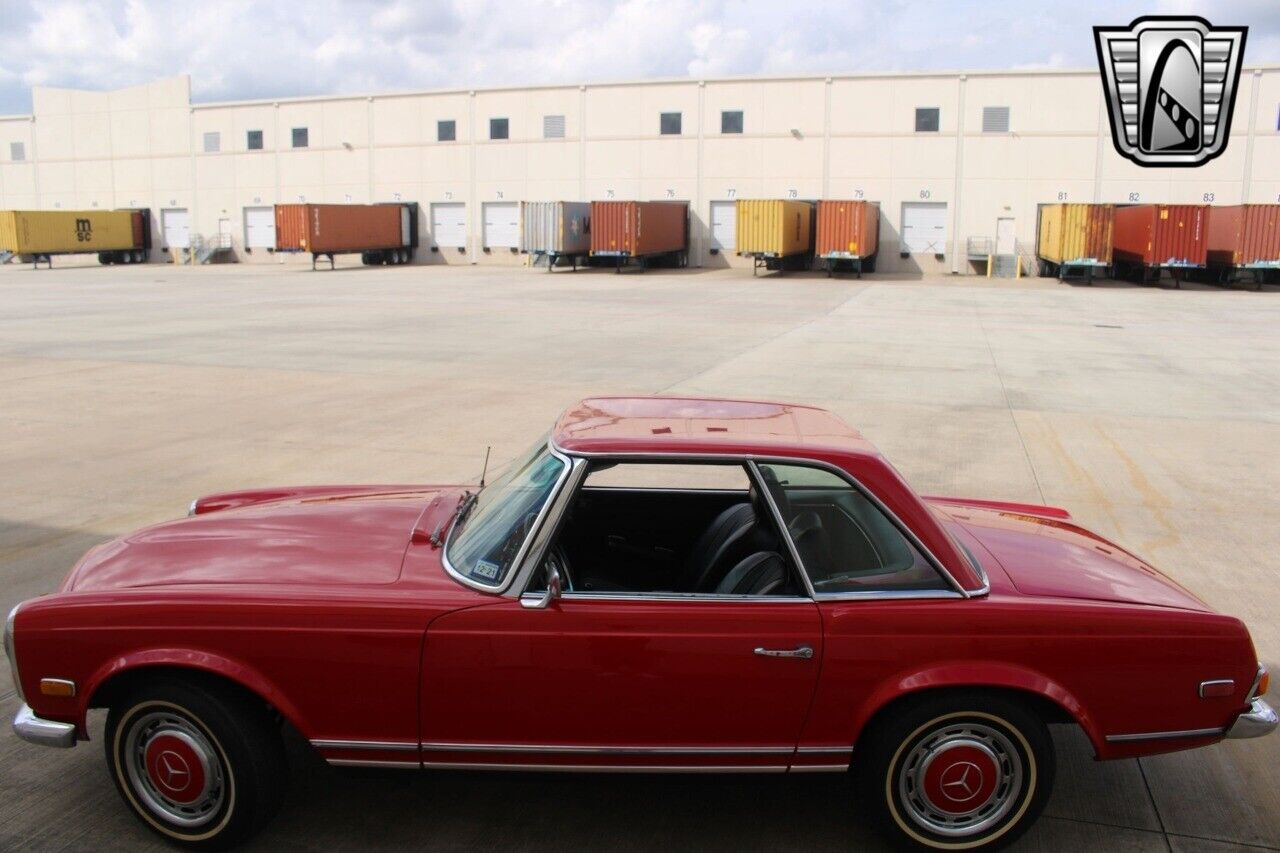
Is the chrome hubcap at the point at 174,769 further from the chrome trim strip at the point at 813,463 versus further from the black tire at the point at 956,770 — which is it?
the black tire at the point at 956,770

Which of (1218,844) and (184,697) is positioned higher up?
(184,697)

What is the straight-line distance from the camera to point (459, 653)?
3523 millimetres

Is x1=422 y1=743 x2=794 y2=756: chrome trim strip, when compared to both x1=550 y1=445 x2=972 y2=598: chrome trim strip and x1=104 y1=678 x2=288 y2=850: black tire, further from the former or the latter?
x1=550 y1=445 x2=972 y2=598: chrome trim strip

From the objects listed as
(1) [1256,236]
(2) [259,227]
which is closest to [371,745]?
(1) [1256,236]

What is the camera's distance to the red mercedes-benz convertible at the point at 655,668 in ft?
11.6

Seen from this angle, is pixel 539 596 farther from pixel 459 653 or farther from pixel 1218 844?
pixel 1218 844

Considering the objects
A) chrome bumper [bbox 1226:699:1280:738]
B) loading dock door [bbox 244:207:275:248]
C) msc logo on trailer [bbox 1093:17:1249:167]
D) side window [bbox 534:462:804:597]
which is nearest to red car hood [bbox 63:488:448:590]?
side window [bbox 534:462:804:597]

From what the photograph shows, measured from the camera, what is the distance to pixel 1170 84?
3159 centimetres

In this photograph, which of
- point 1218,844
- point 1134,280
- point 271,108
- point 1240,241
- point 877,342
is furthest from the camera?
point 271,108

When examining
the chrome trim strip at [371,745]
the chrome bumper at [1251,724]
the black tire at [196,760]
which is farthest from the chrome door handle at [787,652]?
the black tire at [196,760]

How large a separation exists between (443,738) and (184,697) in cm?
83

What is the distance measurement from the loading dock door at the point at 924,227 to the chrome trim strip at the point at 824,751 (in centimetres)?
4723

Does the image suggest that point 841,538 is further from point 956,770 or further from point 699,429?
point 956,770

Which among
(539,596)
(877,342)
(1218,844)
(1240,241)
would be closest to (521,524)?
(539,596)
